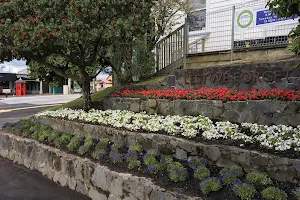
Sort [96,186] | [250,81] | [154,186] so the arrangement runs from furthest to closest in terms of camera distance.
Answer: [250,81], [96,186], [154,186]

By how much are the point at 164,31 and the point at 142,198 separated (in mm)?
8140

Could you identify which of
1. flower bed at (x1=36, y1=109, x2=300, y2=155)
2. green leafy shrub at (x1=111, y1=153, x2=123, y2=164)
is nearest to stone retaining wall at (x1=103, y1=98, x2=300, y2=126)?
flower bed at (x1=36, y1=109, x2=300, y2=155)

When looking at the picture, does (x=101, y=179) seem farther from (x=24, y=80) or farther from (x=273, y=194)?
(x=24, y=80)

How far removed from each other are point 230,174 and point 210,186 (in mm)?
329

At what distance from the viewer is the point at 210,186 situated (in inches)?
125

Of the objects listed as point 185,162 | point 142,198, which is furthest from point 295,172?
point 142,198

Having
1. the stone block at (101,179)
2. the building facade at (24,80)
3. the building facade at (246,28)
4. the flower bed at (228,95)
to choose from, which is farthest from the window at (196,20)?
the building facade at (24,80)

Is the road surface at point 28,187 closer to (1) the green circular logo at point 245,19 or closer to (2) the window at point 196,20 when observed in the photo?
(1) the green circular logo at point 245,19

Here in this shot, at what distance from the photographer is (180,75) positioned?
732cm

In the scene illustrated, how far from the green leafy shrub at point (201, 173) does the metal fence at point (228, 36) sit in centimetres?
513

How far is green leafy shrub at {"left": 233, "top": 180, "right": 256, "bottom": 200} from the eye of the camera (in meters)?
2.94

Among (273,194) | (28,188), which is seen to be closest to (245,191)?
(273,194)

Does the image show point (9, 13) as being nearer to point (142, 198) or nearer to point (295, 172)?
point (142, 198)

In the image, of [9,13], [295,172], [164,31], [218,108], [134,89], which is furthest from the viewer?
[164,31]
